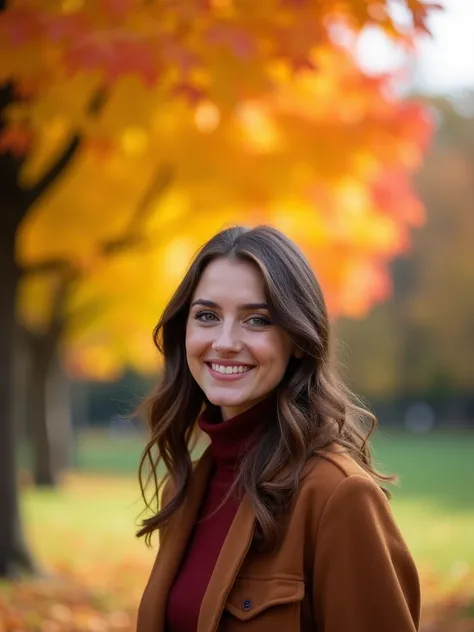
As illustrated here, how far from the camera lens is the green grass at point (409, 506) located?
10883 millimetres

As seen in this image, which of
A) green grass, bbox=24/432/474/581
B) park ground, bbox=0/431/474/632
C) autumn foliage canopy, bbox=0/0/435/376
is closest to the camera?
autumn foliage canopy, bbox=0/0/435/376

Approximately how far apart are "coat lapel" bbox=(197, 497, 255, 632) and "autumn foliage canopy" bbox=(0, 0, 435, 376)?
11.1ft

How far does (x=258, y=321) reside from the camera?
2896mm

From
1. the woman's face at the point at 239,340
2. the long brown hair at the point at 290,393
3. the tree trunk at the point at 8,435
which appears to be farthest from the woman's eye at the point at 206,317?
the tree trunk at the point at 8,435

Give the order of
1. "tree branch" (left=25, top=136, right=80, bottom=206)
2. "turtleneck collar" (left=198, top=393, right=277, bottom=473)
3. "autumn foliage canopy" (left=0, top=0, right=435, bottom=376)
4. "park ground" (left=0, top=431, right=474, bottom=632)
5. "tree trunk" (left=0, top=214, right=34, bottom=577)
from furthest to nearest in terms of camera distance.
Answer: "tree trunk" (left=0, top=214, right=34, bottom=577) → "tree branch" (left=25, top=136, right=80, bottom=206) → "park ground" (left=0, top=431, right=474, bottom=632) → "autumn foliage canopy" (left=0, top=0, right=435, bottom=376) → "turtleneck collar" (left=198, top=393, right=277, bottom=473)

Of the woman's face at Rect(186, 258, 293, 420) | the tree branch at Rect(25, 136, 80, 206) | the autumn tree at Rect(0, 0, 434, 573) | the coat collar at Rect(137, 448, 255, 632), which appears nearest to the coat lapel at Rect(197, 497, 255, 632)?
the coat collar at Rect(137, 448, 255, 632)

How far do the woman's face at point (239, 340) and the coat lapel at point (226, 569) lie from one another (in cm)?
36

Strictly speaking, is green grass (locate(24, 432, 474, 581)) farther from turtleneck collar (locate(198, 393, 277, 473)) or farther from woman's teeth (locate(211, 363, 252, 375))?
woman's teeth (locate(211, 363, 252, 375))

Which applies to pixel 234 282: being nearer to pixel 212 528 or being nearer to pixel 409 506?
pixel 212 528

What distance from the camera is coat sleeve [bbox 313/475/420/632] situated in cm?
256

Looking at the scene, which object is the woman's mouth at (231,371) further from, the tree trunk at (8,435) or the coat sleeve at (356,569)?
the tree trunk at (8,435)

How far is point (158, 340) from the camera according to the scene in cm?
348

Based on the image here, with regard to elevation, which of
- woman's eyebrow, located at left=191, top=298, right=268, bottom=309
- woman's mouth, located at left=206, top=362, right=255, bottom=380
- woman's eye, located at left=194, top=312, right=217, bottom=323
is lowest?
woman's mouth, located at left=206, top=362, right=255, bottom=380

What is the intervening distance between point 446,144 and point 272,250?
30595 mm
